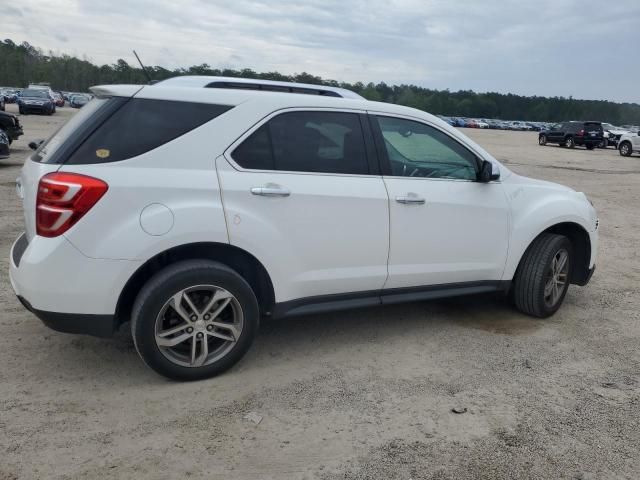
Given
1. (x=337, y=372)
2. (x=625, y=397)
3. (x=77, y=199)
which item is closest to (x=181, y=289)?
(x=77, y=199)

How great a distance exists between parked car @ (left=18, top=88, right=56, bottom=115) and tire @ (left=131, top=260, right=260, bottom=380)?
3822 cm

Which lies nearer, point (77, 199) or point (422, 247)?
point (77, 199)

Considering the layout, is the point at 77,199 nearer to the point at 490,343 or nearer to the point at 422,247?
the point at 422,247

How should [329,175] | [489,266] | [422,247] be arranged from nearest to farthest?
1. [329,175]
2. [422,247]
3. [489,266]

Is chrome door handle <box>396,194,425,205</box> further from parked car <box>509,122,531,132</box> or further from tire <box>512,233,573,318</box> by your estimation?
parked car <box>509,122,531,132</box>

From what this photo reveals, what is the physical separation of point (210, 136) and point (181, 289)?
3.13 feet

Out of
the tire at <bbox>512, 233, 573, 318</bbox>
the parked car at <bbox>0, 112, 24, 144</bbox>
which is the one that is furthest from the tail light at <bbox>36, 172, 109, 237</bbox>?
the parked car at <bbox>0, 112, 24, 144</bbox>

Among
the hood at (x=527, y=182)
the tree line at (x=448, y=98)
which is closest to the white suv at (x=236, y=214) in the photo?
the hood at (x=527, y=182)

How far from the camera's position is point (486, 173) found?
4348mm

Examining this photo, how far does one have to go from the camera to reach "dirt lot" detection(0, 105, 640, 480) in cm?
280

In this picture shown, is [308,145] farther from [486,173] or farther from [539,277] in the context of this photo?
[539,277]

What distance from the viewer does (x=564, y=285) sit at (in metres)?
5.02

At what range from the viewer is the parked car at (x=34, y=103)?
36.0 m

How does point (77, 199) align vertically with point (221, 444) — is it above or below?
above
